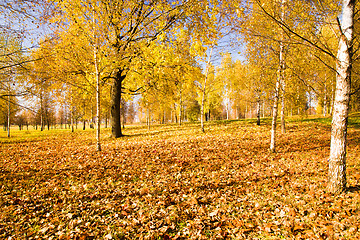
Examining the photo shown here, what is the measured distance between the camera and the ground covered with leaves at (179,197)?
3.34m

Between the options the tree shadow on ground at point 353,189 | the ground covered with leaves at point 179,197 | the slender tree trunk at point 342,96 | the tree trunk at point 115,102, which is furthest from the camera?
the tree trunk at point 115,102

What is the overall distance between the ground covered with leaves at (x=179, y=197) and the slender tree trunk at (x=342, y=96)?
0.75m

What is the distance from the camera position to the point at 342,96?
384cm

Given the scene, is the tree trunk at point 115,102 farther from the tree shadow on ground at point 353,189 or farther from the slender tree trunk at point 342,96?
the tree shadow on ground at point 353,189

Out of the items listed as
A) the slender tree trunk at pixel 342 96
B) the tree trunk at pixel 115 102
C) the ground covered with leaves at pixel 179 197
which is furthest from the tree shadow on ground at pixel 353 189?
the tree trunk at pixel 115 102

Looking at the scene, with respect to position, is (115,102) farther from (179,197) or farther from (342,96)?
(342,96)

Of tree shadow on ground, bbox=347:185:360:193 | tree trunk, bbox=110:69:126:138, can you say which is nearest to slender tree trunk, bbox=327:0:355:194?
tree shadow on ground, bbox=347:185:360:193

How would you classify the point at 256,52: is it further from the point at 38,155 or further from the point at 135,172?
the point at 38,155

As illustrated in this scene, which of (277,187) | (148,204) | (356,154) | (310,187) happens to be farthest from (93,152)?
(356,154)

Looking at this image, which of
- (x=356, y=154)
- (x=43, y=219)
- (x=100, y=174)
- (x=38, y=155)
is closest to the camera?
(x=43, y=219)

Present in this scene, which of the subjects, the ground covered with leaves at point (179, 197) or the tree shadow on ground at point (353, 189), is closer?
the ground covered with leaves at point (179, 197)

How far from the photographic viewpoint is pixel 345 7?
12.5 feet

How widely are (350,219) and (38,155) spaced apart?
12.1m

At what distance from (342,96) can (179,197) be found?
4.74 m
